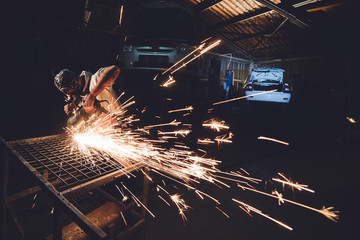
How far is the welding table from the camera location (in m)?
Answer: 1.08

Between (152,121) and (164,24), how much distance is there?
4.31 m

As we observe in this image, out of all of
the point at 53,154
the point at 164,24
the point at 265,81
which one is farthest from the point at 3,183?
the point at 265,81

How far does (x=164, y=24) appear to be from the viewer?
7.00 meters

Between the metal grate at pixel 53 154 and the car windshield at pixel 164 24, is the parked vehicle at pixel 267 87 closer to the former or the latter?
the car windshield at pixel 164 24

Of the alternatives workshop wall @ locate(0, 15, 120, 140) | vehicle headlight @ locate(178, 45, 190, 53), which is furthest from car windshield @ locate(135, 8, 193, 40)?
workshop wall @ locate(0, 15, 120, 140)

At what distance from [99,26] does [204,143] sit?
657 cm

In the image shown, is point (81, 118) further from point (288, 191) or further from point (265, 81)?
point (265, 81)

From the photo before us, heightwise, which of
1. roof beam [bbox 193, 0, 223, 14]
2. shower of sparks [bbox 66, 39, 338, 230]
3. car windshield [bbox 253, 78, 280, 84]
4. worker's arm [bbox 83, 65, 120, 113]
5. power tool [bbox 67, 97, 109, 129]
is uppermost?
roof beam [bbox 193, 0, 223, 14]

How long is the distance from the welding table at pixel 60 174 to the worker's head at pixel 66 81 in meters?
0.65

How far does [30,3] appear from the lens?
338 cm

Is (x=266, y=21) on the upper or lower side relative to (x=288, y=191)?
upper

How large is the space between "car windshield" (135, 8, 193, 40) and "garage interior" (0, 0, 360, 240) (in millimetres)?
147

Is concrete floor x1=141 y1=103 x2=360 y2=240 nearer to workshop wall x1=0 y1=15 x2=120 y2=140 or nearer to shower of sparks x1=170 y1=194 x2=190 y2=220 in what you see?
shower of sparks x1=170 y1=194 x2=190 y2=220

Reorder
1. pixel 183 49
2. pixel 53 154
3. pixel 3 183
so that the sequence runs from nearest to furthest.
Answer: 1. pixel 53 154
2. pixel 3 183
3. pixel 183 49
